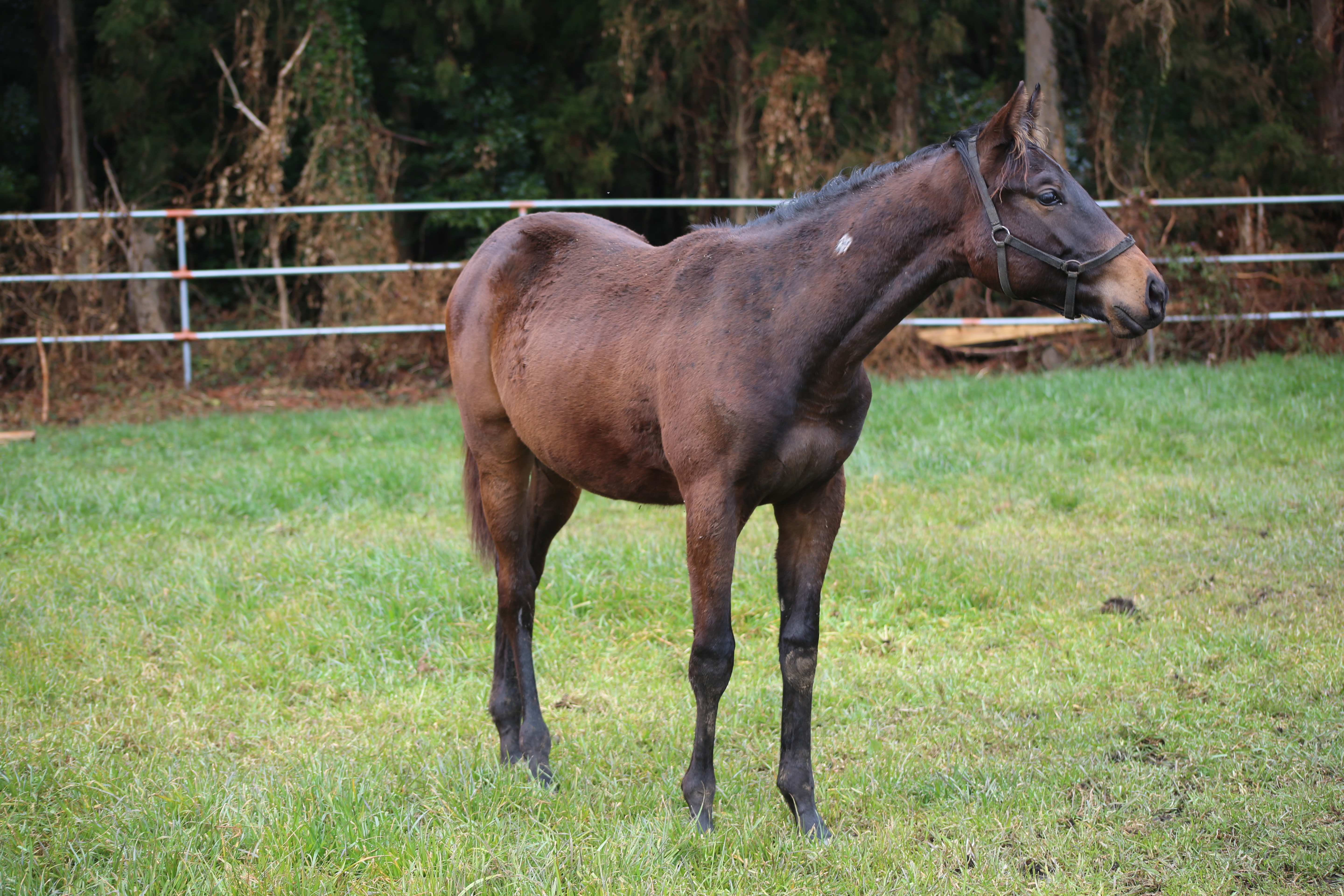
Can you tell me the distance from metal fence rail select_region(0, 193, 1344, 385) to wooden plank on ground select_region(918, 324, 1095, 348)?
0.24ft

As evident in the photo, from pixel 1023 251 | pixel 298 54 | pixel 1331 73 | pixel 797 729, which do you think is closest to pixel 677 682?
pixel 797 729

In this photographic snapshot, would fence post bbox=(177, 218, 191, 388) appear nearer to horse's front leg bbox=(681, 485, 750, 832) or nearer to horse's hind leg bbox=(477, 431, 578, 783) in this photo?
horse's hind leg bbox=(477, 431, 578, 783)

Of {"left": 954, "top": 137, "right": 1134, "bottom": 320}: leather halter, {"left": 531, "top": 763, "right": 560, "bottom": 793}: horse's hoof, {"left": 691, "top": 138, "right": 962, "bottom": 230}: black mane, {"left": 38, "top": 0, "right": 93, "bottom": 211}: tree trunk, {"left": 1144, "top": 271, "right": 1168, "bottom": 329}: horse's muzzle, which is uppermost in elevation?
{"left": 38, "top": 0, "right": 93, "bottom": 211}: tree trunk

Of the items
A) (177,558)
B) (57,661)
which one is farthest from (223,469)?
(57,661)

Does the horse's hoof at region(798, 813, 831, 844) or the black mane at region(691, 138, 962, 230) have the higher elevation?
the black mane at region(691, 138, 962, 230)

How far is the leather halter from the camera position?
2.87 metres

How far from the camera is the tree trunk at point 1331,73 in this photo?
12375mm

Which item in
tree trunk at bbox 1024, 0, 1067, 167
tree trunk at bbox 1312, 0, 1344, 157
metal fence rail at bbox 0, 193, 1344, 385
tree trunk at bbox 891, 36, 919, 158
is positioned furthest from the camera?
tree trunk at bbox 891, 36, 919, 158

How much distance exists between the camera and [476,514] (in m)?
4.33

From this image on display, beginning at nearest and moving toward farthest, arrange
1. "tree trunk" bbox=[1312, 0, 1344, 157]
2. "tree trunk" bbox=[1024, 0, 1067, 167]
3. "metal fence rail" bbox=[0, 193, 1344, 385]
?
"metal fence rail" bbox=[0, 193, 1344, 385] < "tree trunk" bbox=[1024, 0, 1067, 167] < "tree trunk" bbox=[1312, 0, 1344, 157]

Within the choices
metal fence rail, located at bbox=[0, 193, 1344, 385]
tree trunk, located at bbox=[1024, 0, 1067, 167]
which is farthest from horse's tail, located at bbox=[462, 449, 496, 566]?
tree trunk, located at bbox=[1024, 0, 1067, 167]

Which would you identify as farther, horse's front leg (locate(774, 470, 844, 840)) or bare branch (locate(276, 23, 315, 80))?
bare branch (locate(276, 23, 315, 80))

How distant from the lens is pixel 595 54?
47.6 feet

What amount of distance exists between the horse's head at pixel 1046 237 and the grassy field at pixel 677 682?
1485mm
